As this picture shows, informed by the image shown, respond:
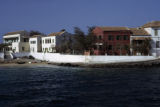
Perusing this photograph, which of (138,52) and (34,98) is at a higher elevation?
(138,52)

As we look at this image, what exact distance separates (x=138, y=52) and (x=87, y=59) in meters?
12.5

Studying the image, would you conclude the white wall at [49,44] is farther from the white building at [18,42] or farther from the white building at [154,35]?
the white building at [154,35]

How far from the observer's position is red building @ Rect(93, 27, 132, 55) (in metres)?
61.0

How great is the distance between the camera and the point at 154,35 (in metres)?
63.2

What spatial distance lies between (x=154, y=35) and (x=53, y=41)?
30732 millimetres

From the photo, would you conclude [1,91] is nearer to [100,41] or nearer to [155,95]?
[155,95]

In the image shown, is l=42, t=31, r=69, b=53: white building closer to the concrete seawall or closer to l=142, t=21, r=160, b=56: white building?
the concrete seawall

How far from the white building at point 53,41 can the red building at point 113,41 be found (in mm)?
17297

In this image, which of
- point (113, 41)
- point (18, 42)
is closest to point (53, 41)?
point (18, 42)

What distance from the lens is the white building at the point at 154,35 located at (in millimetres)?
61472

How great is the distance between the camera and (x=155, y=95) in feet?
73.3

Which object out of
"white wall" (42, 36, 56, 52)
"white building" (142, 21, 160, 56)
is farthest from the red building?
"white wall" (42, 36, 56, 52)

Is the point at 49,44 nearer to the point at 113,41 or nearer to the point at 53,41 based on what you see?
the point at 53,41

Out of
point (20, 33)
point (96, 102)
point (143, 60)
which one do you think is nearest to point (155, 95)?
point (96, 102)
